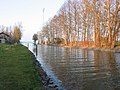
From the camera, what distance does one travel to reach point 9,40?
109812 mm

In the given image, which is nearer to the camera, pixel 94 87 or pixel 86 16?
pixel 94 87

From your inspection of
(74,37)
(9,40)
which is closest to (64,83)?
(74,37)

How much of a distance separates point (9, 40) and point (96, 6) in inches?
2267

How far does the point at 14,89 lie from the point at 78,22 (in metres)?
75.9

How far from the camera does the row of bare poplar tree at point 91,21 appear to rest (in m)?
56.1

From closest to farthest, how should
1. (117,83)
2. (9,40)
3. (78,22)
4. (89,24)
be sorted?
(117,83)
(89,24)
(78,22)
(9,40)

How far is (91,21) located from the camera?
73188mm

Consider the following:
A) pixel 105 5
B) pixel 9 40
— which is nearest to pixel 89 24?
pixel 105 5

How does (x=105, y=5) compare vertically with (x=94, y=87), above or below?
above

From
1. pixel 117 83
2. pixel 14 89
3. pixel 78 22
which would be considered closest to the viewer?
pixel 14 89

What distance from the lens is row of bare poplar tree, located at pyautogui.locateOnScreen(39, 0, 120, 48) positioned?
56062mm

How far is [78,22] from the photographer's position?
84.4 metres

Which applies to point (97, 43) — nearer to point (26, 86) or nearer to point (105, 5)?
point (105, 5)

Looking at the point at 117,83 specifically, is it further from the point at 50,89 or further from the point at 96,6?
the point at 96,6
